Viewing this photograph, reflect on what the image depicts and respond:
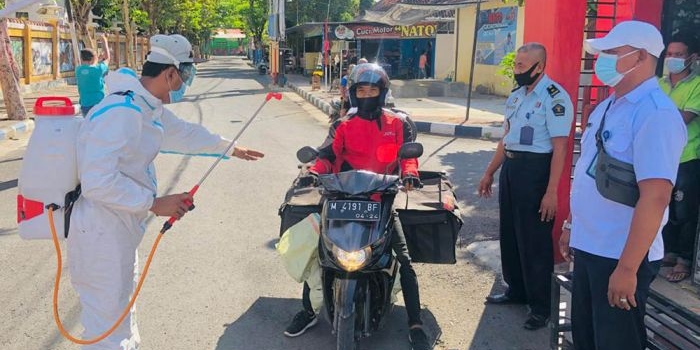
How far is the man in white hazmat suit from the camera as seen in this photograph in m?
2.32

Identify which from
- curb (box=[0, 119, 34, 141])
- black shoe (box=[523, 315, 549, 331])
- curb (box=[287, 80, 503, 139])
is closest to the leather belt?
black shoe (box=[523, 315, 549, 331])

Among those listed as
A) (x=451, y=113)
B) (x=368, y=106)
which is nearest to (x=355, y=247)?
(x=368, y=106)

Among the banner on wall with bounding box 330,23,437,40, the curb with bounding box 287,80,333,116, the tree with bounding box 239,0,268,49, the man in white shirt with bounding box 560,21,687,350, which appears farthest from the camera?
the tree with bounding box 239,0,268,49

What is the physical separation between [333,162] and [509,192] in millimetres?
1134

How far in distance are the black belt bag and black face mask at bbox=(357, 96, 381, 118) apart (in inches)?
62.2

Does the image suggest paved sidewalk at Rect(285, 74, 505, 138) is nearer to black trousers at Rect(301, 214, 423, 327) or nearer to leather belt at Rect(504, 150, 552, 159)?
leather belt at Rect(504, 150, 552, 159)

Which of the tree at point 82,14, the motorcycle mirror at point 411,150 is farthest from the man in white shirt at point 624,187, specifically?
the tree at point 82,14

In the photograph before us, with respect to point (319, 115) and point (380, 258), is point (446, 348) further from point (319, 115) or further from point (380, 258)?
point (319, 115)

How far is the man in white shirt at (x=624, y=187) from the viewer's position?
2168mm

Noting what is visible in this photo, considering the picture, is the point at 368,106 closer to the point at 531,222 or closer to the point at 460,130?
the point at 531,222

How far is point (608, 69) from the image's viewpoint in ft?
7.84

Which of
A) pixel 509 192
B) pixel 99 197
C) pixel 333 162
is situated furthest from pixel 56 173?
pixel 509 192

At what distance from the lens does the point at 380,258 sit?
3.07 m

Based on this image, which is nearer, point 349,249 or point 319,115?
point 349,249
